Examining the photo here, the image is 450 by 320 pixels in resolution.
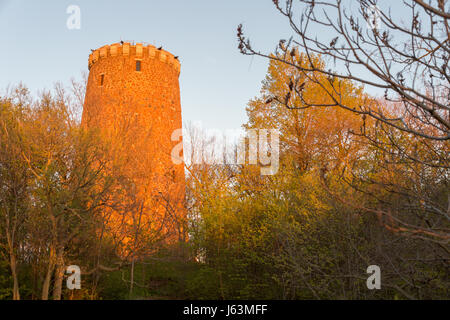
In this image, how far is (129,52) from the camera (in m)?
18.5

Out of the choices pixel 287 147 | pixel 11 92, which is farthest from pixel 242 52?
pixel 287 147

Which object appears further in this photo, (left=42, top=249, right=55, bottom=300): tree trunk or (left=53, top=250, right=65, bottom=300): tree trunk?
(left=53, top=250, right=65, bottom=300): tree trunk

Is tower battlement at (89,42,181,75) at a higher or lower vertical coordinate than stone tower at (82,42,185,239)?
higher

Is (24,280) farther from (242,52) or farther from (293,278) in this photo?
(242,52)

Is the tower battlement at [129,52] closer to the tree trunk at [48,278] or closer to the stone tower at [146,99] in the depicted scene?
the stone tower at [146,99]

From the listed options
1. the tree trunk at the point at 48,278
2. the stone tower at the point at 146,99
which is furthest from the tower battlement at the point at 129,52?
the tree trunk at the point at 48,278

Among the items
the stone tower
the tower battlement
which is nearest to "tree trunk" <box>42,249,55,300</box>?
the stone tower

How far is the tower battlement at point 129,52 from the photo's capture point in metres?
18.5

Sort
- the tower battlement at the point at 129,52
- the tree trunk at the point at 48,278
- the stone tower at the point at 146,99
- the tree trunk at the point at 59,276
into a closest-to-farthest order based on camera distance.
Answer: the tree trunk at the point at 48,278
the tree trunk at the point at 59,276
the stone tower at the point at 146,99
the tower battlement at the point at 129,52

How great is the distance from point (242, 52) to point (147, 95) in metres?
15.6

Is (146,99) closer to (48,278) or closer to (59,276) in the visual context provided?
(59,276)

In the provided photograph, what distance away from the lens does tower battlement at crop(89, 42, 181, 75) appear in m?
18.5

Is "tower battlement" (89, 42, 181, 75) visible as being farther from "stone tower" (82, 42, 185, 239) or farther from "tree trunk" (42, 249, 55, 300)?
"tree trunk" (42, 249, 55, 300)
